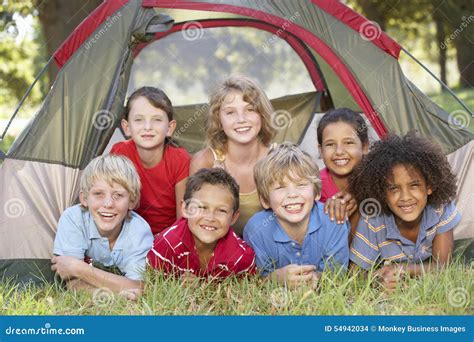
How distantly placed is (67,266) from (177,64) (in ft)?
7.14

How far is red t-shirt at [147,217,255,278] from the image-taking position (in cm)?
274

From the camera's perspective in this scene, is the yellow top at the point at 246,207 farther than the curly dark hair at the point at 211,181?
Yes

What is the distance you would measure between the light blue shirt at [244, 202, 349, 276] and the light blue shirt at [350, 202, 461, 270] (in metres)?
0.09

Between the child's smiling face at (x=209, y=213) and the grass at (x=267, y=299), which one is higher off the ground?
the child's smiling face at (x=209, y=213)

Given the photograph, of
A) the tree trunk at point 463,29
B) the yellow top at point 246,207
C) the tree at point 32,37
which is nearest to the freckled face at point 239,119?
the yellow top at point 246,207

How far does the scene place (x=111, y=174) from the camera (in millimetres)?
2914

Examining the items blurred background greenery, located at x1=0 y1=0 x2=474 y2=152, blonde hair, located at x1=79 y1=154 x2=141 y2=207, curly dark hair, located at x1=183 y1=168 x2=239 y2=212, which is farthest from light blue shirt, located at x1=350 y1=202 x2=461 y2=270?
blurred background greenery, located at x1=0 y1=0 x2=474 y2=152

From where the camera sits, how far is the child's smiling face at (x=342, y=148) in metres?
3.21

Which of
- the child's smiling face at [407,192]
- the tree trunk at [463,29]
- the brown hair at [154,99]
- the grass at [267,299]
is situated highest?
the tree trunk at [463,29]

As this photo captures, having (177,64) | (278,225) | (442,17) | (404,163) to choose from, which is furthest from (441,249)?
(442,17)

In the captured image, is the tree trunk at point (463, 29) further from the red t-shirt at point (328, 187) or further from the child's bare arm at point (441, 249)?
the child's bare arm at point (441, 249)

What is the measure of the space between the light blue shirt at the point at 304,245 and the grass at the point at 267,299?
12 centimetres

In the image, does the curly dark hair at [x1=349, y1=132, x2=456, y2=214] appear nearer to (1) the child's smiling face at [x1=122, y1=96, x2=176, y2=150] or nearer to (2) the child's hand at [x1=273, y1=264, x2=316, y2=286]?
(2) the child's hand at [x1=273, y1=264, x2=316, y2=286]

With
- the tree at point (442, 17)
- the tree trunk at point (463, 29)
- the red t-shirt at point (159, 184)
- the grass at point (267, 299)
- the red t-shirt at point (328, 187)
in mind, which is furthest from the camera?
the tree at point (442, 17)
